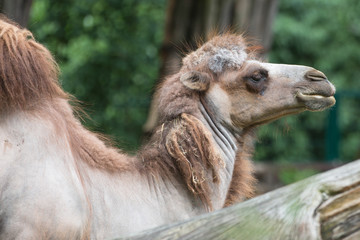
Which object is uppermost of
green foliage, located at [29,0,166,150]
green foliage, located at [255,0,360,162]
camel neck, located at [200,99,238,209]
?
camel neck, located at [200,99,238,209]

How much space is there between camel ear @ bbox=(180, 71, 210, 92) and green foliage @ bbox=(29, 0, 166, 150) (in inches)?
204

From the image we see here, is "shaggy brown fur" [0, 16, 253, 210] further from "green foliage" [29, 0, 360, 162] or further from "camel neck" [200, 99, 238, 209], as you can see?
"green foliage" [29, 0, 360, 162]

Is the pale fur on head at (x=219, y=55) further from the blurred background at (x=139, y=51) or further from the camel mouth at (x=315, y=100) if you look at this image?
the blurred background at (x=139, y=51)

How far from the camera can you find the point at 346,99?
15.4 metres

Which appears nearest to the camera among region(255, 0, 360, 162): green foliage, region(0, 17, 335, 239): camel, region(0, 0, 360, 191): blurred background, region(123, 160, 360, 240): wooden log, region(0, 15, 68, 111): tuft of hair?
region(123, 160, 360, 240): wooden log

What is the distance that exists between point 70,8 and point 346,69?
9.46 m

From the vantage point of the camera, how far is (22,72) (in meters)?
3.52

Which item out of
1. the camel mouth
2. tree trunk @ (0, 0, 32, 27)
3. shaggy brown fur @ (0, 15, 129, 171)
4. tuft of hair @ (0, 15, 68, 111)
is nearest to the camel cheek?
the camel mouth

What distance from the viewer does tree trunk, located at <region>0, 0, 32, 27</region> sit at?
530 centimetres

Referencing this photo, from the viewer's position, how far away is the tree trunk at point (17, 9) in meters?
5.30

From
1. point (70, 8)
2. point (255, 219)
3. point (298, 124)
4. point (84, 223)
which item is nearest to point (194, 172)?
point (84, 223)

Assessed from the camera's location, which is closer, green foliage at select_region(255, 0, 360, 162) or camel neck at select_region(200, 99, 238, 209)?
camel neck at select_region(200, 99, 238, 209)

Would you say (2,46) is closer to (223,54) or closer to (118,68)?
(223,54)

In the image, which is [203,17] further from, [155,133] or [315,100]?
[155,133]
